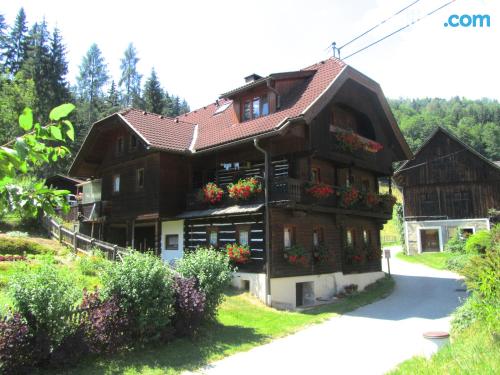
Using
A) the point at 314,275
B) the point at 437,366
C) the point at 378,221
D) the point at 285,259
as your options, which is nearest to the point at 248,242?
the point at 285,259

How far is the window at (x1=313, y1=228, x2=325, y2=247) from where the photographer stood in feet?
68.3

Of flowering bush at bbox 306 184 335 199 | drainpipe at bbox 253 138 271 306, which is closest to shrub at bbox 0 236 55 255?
drainpipe at bbox 253 138 271 306

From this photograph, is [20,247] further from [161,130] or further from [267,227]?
[267,227]

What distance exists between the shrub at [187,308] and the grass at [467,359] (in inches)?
235

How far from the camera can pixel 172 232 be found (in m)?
23.0

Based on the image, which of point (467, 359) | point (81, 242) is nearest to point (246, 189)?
point (81, 242)

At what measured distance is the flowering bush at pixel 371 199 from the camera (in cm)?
2305

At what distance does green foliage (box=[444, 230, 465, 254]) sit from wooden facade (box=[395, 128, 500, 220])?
6.95 feet

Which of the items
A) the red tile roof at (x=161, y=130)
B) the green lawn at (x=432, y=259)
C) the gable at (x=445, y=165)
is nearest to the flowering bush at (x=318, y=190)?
the red tile roof at (x=161, y=130)

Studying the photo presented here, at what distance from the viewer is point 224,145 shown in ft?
65.1

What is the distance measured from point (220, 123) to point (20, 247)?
39.8 ft

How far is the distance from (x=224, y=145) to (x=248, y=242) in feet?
15.0

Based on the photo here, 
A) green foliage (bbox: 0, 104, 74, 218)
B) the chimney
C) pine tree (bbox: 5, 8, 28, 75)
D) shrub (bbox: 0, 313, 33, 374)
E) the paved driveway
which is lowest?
the paved driveway

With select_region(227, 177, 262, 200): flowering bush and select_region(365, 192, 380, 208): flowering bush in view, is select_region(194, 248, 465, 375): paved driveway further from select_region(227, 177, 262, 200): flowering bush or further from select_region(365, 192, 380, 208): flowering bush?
select_region(227, 177, 262, 200): flowering bush
